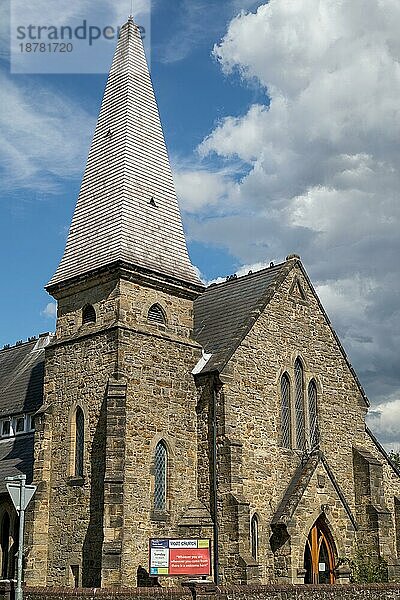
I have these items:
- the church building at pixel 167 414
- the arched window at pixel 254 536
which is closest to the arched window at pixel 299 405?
the church building at pixel 167 414

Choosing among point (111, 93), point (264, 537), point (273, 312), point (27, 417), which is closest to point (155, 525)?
point (264, 537)

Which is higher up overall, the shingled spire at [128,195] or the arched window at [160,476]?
the shingled spire at [128,195]

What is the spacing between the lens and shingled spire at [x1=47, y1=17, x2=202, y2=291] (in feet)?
104

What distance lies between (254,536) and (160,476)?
3898 millimetres

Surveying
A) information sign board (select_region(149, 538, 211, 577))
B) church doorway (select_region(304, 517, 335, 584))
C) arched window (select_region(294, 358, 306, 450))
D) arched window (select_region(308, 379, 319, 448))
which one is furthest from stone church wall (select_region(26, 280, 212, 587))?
arched window (select_region(308, 379, 319, 448))

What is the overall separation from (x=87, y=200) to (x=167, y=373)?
25.6ft

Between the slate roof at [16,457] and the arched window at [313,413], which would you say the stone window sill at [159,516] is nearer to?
the slate roof at [16,457]

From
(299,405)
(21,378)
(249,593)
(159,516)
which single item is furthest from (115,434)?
(21,378)

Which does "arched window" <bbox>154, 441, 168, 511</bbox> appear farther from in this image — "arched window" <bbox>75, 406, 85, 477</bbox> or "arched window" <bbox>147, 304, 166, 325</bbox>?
"arched window" <bbox>147, 304, 166, 325</bbox>

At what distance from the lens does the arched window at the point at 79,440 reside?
29.9 m

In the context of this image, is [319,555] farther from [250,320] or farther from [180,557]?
[250,320]

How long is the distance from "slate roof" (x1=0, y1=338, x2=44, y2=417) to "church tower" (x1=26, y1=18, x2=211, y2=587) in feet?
25.8

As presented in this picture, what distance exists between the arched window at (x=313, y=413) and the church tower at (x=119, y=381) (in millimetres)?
5465

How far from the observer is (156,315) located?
31.7 metres
